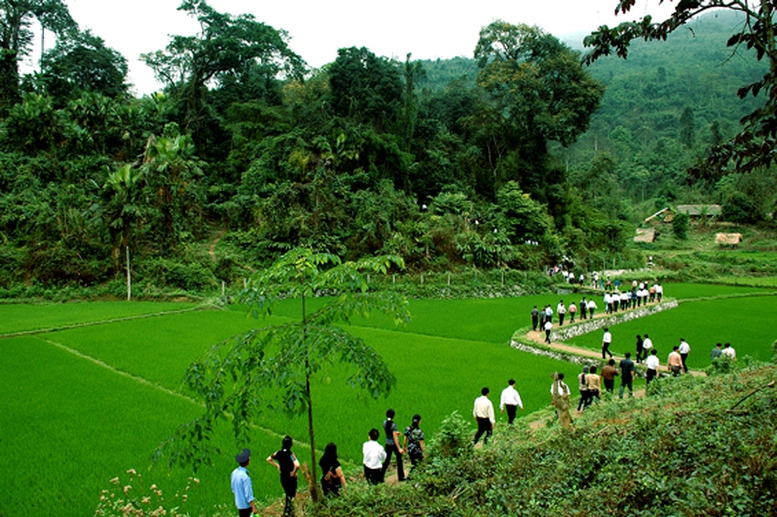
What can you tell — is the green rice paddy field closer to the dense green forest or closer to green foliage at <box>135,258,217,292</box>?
green foliage at <box>135,258,217,292</box>

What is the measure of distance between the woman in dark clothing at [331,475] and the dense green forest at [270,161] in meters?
20.8

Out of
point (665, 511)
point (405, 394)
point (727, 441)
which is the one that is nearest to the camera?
point (665, 511)

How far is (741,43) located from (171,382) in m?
12.7

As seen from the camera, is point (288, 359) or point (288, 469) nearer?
point (288, 359)

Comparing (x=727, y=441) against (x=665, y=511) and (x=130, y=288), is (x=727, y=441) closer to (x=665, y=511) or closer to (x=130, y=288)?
(x=665, y=511)

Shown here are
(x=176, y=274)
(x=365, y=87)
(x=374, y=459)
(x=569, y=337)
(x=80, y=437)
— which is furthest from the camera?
(x=365, y=87)

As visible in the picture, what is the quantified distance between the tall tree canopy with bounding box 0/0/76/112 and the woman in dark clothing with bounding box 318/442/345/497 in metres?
38.4

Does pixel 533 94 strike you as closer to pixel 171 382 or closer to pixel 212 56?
pixel 212 56

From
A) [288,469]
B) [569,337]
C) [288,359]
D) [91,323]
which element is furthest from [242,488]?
[91,323]

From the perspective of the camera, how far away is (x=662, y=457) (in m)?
5.07

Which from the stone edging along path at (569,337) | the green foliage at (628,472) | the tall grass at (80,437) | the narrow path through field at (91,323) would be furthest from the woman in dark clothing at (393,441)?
the narrow path through field at (91,323)

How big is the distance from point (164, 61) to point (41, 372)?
1354 inches

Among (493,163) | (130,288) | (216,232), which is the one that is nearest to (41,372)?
(130,288)

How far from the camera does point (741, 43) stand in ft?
18.7
